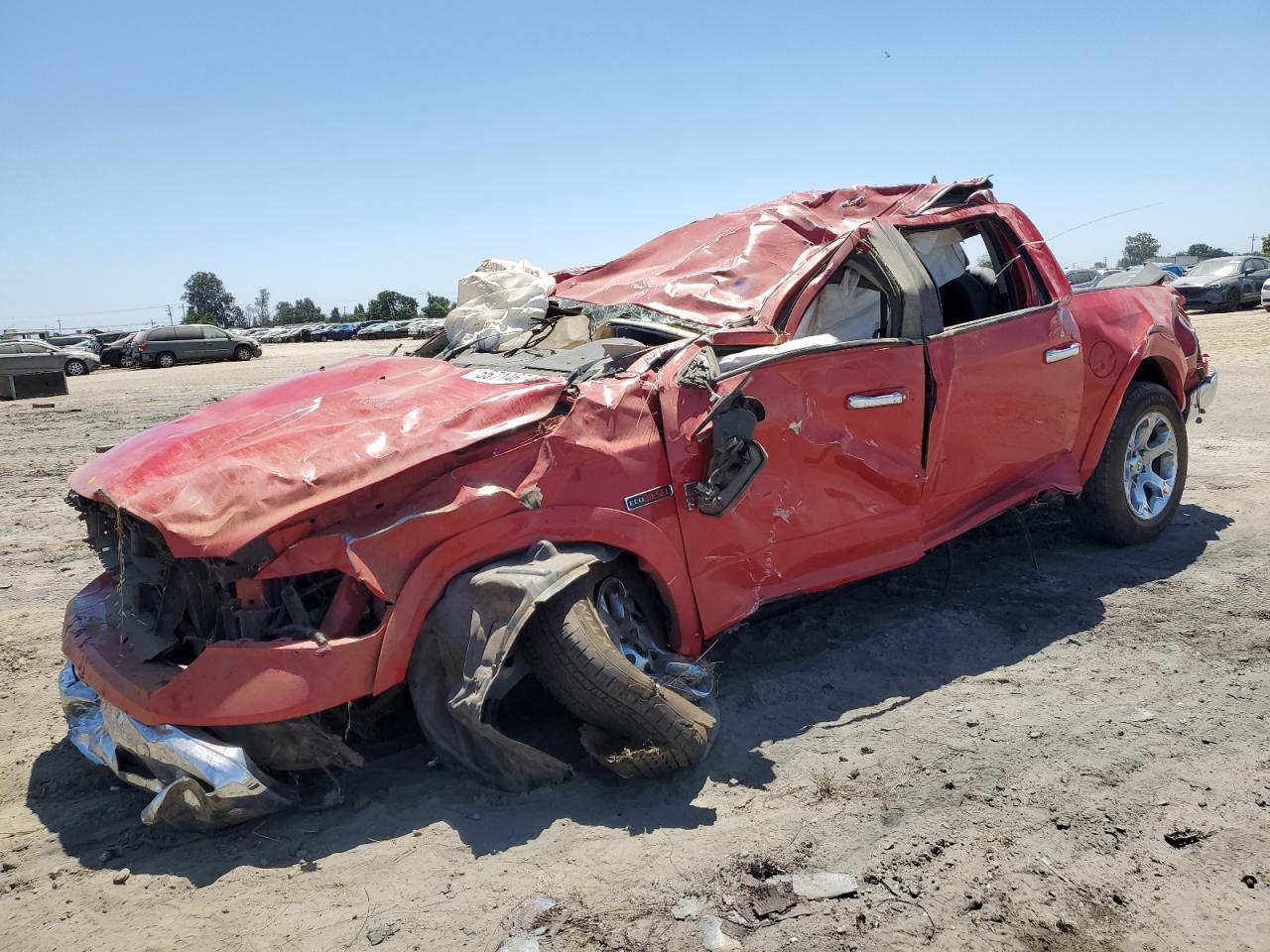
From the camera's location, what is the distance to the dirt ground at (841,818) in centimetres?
255

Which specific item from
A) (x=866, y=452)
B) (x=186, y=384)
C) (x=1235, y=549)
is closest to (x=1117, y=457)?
(x=1235, y=549)

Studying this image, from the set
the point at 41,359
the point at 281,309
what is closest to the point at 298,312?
the point at 281,309

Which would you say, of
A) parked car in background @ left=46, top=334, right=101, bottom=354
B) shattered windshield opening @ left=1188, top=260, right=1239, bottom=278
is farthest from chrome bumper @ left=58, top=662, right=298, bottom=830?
parked car in background @ left=46, top=334, right=101, bottom=354

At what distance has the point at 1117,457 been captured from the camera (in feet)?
17.2

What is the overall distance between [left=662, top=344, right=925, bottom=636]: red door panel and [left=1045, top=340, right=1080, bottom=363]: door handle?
963mm

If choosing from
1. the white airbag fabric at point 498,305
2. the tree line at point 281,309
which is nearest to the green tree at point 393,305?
the tree line at point 281,309

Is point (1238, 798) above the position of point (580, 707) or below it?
below

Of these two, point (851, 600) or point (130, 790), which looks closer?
point (130, 790)

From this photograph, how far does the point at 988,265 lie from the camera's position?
5.08 metres

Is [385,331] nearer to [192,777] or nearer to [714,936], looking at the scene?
[192,777]

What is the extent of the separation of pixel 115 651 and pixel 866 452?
289cm

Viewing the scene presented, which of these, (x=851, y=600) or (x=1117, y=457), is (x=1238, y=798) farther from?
(x=1117, y=457)

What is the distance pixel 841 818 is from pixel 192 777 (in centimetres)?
199

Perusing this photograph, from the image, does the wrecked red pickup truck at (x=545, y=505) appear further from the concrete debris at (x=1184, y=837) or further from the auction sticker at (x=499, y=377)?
the concrete debris at (x=1184, y=837)
